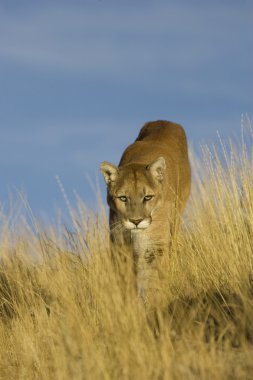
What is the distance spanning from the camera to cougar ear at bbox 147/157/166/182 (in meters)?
7.12

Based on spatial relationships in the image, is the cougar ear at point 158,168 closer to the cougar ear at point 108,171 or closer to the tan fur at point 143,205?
the tan fur at point 143,205

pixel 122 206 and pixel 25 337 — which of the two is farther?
pixel 122 206

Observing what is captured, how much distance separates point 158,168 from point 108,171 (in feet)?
1.61

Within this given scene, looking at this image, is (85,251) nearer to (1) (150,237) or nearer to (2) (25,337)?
(1) (150,237)

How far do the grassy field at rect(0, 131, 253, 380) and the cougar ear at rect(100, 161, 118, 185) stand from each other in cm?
37

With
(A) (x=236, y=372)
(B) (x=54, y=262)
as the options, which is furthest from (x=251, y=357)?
(B) (x=54, y=262)

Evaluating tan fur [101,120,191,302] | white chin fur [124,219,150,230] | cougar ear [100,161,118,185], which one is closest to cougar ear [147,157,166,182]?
tan fur [101,120,191,302]

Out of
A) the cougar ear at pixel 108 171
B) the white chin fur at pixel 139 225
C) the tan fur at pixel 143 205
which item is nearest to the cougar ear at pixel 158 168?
the tan fur at pixel 143 205

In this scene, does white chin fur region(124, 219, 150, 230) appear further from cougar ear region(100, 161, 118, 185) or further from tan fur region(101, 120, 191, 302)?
Answer: cougar ear region(100, 161, 118, 185)

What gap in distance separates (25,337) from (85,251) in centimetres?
123

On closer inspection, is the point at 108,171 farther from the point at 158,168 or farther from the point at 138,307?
the point at 138,307

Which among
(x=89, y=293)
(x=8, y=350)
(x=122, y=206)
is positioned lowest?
(x=8, y=350)

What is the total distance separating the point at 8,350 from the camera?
633 centimetres

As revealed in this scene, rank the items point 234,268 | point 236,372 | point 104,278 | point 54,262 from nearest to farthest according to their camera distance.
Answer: point 236,372 < point 104,278 < point 234,268 < point 54,262
